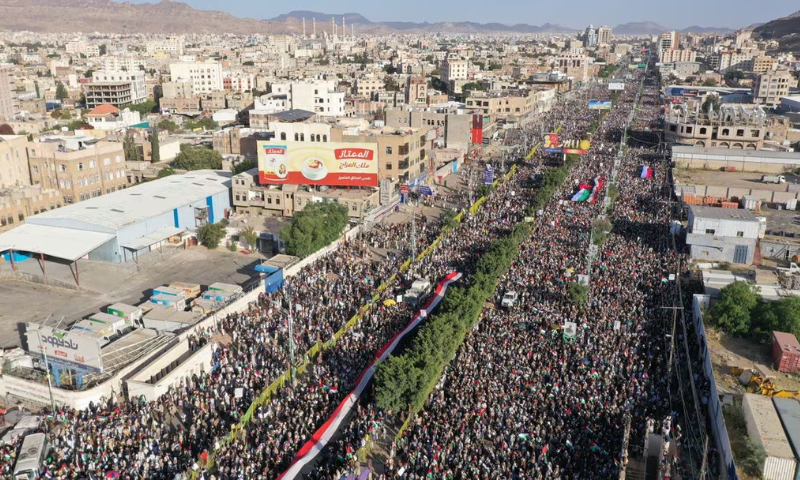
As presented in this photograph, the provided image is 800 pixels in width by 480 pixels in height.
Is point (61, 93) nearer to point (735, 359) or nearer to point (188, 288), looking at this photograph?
point (188, 288)

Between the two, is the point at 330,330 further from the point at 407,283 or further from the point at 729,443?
the point at 729,443

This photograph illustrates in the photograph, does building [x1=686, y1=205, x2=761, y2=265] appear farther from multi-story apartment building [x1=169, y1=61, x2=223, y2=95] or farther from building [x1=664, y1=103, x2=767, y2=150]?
multi-story apartment building [x1=169, y1=61, x2=223, y2=95]

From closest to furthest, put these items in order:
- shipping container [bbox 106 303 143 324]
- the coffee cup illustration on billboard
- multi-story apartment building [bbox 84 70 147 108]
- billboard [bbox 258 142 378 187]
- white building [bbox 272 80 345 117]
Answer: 1. shipping container [bbox 106 303 143 324]
2. billboard [bbox 258 142 378 187]
3. the coffee cup illustration on billboard
4. white building [bbox 272 80 345 117]
5. multi-story apartment building [bbox 84 70 147 108]

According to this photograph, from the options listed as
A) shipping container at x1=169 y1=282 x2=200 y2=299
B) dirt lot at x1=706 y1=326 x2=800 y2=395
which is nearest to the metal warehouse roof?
shipping container at x1=169 y1=282 x2=200 y2=299

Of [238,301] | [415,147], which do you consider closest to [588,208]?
[415,147]

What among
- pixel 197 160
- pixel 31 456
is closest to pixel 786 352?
pixel 31 456

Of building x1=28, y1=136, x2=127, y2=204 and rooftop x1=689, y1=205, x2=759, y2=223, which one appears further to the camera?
building x1=28, y1=136, x2=127, y2=204

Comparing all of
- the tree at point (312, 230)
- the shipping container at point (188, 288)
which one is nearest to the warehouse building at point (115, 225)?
the shipping container at point (188, 288)
